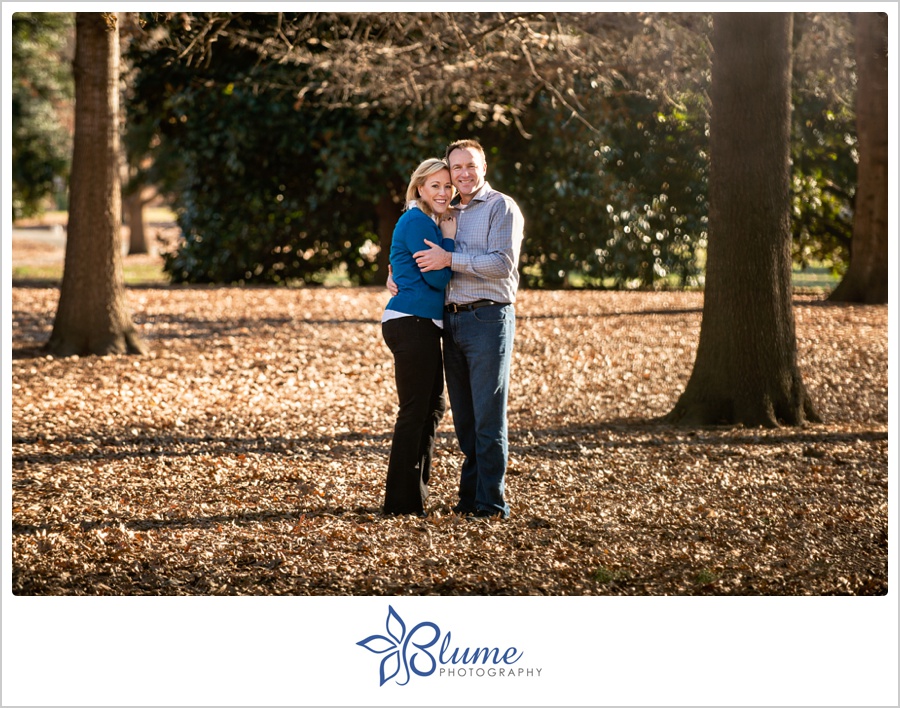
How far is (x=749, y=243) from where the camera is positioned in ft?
25.6

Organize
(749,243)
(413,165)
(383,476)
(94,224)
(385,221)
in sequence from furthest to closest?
(385,221) < (413,165) < (94,224) < (749,243) < (383,476)

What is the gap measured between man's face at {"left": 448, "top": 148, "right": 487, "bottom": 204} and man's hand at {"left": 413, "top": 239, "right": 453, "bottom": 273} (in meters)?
0.32

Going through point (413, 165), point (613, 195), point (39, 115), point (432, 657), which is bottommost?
point (432, 657)

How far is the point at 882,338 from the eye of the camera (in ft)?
39.1

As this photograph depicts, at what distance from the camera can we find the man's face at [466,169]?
4.94 m

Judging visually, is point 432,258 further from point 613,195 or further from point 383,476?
point 613,195

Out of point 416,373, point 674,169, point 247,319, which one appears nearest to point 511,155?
point 674,169

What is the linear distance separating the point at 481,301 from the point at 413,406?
63 centimetres

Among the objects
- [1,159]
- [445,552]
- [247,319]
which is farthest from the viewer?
[247,319]

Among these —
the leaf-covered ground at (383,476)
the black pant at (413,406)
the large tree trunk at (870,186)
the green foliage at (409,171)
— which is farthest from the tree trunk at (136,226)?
the black pant at (413,406)

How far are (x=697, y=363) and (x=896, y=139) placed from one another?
11.7ft

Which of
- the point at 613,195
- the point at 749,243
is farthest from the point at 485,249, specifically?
the point at 613,195

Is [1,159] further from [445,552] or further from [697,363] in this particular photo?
[697,363]

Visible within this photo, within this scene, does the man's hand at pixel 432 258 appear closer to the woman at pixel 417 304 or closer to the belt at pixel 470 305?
the woman at pixel 417 304
